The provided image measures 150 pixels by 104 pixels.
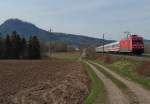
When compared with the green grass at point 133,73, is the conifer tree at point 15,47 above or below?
above

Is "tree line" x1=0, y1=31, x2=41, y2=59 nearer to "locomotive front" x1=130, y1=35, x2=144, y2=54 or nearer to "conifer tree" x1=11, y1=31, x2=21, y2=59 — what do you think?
"conifer tree" x1=11, y1=31, x2=21, y2=59

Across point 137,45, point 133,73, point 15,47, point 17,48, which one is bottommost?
point 133,73

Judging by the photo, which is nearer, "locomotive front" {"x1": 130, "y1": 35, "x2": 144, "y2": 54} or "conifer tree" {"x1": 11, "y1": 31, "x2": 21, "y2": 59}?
"locomotive front" {"x1": 130, "y1": 35, "x2": 144, "y2": 54}

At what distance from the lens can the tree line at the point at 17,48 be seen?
386 ft

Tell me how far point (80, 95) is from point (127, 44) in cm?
4892

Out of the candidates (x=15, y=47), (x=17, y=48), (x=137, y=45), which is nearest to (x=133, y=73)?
(x=137, y=45)

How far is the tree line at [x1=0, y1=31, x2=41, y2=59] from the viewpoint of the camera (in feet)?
386

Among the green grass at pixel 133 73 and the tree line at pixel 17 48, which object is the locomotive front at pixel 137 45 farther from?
the tree line at pixel 17 48

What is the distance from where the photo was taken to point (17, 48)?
120m

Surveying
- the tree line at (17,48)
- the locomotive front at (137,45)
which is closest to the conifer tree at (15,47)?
the tree line at (17,48)

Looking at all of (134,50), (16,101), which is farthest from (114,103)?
(134,50)

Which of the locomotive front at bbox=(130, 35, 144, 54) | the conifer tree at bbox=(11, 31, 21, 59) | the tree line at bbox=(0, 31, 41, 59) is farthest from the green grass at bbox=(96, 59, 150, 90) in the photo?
the conifer tree at bbox=(11, 31, 21, 59)

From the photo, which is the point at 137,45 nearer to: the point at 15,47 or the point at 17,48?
the point at 15,47

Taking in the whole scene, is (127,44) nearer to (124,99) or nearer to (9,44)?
(124,99)
